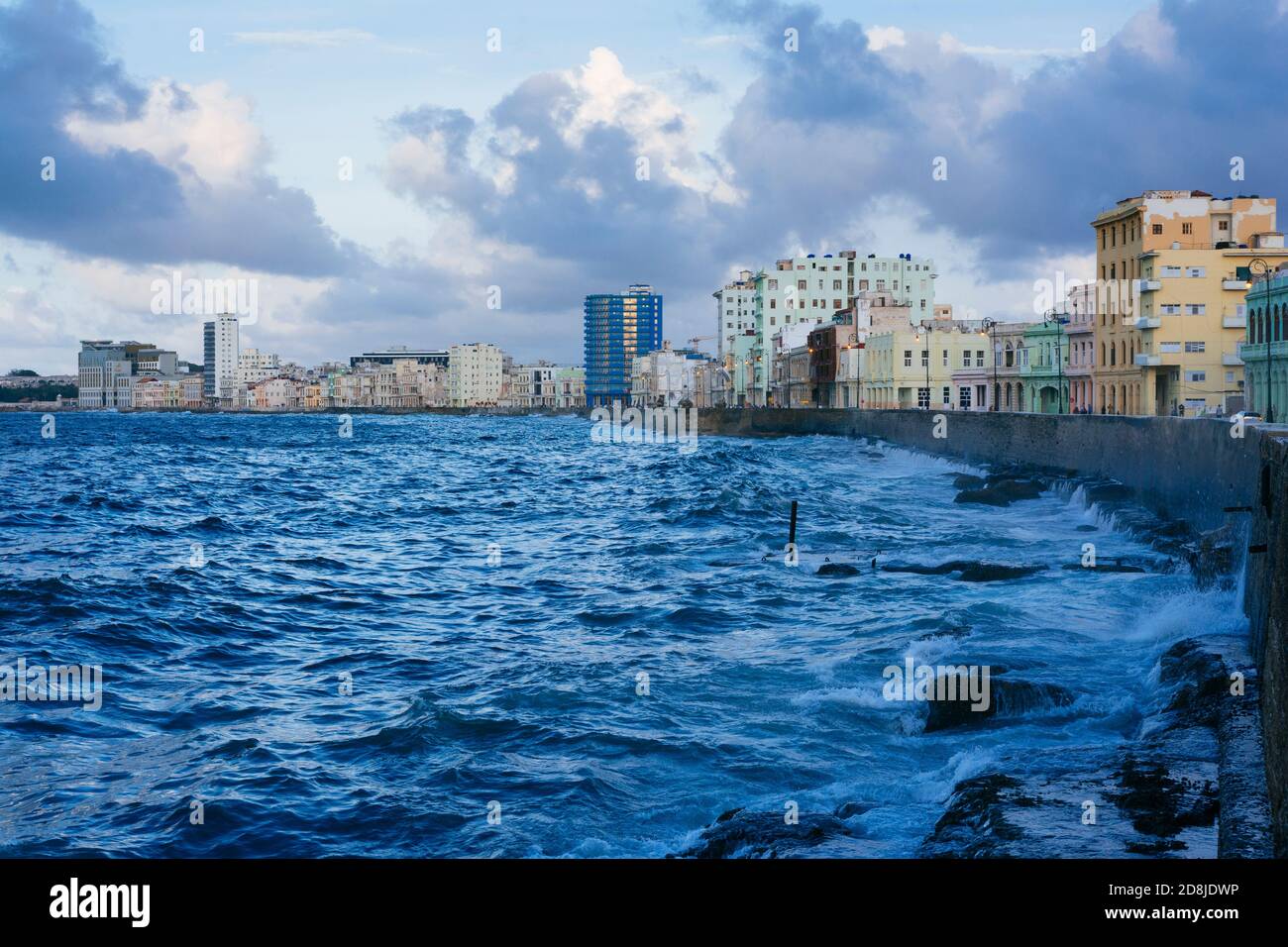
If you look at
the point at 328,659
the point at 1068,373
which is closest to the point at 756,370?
the point at 1068,373

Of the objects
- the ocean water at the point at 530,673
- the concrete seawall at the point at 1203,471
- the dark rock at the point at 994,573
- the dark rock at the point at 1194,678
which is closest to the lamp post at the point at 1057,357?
the concrete seawall at the point at 1203,471

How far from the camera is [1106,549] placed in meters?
30.4

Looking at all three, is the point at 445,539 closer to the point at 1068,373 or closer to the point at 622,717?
the point at 622,717

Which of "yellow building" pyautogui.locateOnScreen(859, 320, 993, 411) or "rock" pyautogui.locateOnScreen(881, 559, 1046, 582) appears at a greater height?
"yellow building" pyautogui.locateOnScreen(859, 320, 993, 411)

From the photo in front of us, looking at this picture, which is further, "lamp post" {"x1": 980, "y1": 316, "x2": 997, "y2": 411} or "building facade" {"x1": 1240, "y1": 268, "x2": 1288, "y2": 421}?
"lamp post" {"x1": 980, "y1": 316, "x2": 997, "y2": 411}

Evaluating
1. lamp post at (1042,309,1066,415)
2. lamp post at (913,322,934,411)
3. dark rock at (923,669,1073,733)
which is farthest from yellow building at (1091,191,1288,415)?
dark rock at (923,669,1073,733)

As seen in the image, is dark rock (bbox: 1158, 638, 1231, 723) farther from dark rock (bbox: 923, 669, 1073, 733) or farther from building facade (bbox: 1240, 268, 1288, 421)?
building facade (bbox: 1240, 268, 1288, 421)

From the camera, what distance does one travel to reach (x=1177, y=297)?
68.6 m

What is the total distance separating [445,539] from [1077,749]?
2696cm

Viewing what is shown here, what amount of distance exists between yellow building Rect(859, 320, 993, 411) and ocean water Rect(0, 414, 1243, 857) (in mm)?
71801

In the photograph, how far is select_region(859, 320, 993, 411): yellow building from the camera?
110m

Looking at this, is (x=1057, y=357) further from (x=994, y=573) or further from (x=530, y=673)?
(x=530, y=673)

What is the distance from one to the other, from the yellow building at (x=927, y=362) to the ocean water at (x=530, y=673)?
236ft
